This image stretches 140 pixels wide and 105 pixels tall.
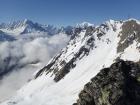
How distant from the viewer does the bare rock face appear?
73.4m

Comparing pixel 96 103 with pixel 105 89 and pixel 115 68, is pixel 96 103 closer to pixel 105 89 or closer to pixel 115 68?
pixel 105 89

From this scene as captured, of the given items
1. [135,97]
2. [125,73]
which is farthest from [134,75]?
[135,97]

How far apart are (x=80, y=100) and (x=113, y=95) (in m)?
8.78

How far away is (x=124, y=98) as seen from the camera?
73125mm

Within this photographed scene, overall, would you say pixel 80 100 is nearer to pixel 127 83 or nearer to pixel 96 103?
pixel 96 103

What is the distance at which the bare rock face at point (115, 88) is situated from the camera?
73.4 m

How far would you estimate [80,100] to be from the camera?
260 ft

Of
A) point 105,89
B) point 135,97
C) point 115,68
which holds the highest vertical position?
point 115,68

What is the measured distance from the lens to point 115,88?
246 feet

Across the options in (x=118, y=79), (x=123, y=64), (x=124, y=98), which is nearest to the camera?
(x=124, y=98)

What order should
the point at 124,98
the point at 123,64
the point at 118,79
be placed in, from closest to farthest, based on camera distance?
the point at 124,98, the point at 118,79, the point at 123,64

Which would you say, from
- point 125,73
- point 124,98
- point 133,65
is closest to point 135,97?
point 124,98

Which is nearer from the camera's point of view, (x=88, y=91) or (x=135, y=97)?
(x=135, y=97)

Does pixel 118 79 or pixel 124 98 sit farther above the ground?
pixel 118 79
